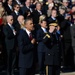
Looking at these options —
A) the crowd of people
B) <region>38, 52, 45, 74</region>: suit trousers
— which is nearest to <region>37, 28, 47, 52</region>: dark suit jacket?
the crowd of people

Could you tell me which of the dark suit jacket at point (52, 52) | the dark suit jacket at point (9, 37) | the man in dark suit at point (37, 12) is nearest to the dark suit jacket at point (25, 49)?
the dark suit jacket at point (52, 52)

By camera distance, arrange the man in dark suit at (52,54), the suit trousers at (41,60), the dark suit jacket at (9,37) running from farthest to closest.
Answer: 1. the suit trousers at (41,60)
2. the dark suit jacket at (9,37)
3. the man in dark suit at (52,54)

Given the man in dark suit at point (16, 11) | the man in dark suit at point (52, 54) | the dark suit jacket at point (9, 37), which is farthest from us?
the man in dark suit at point (16, 11)

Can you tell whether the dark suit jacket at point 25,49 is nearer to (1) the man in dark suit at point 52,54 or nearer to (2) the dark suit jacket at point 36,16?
(1) the man in dark suit at point 52,54

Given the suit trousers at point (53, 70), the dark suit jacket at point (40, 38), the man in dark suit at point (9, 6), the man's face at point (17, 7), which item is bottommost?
the suit trousers at point (53, 70)

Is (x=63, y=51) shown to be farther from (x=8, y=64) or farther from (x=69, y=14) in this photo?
(x=8, y=64)

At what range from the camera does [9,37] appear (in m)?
10.6

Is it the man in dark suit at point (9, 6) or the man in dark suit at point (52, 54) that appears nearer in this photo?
the man in dark suit at point (52, 54)

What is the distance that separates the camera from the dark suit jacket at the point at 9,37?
34.6 ft

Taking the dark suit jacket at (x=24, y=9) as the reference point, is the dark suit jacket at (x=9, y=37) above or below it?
below

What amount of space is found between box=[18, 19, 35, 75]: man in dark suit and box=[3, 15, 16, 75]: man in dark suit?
1.94 m

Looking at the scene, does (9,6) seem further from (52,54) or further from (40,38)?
(52,54)

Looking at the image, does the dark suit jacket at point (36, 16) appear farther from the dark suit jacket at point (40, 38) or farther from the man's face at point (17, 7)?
the dark suit jacket at point (40, 38)

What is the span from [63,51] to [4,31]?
110 inches
